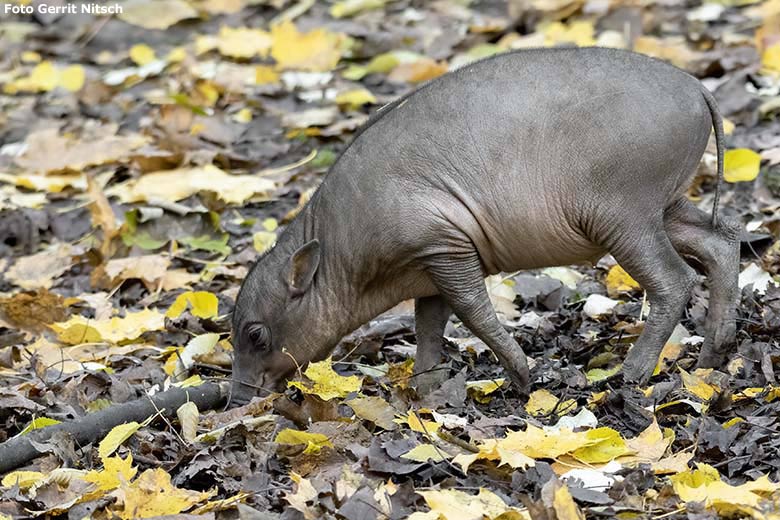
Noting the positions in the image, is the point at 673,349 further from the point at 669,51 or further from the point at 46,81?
the point at 46,81

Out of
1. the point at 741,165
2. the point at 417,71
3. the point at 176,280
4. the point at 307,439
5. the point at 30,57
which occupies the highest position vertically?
the point at 307,439

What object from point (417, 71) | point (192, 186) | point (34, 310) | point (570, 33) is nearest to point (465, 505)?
point (34, 310)

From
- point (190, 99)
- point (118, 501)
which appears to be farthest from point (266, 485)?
point (190, 99)

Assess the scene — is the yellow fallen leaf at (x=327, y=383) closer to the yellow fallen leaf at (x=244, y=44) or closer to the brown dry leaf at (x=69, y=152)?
the brown dry leaf at (x=69, y=152)

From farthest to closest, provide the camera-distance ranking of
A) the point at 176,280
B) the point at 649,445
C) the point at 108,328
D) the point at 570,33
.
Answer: the point at 570,33 → the point at 176,280 → the point at 108,328 → the point at 649,445

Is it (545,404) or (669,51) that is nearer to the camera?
(545,404)

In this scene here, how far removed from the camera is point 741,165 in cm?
739

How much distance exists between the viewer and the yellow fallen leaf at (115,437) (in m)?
5.12

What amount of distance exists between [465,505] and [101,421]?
190 cm

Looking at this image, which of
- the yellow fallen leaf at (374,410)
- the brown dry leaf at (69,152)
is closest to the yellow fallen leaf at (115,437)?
the yellow fallen leaf at (374,410)

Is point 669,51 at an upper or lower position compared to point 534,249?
lower

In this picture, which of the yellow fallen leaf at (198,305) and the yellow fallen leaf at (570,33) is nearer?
the yellow fallen leaf at (198,305)

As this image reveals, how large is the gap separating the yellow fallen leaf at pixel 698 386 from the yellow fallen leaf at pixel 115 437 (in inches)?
93.4

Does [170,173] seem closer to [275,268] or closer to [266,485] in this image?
[275,268]
